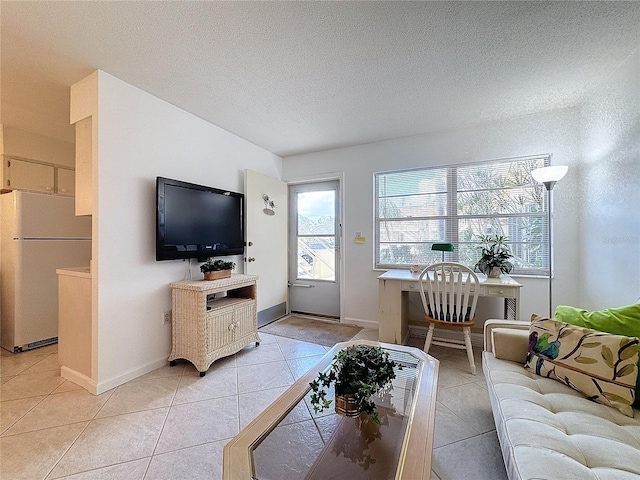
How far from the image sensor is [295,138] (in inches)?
130

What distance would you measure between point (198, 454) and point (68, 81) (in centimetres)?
280

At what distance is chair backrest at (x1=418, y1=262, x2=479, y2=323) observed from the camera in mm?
2277

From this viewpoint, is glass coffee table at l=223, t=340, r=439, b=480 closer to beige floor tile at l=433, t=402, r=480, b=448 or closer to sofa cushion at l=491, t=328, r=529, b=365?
beige floor tile at l=433, t=402, r=480, b=448

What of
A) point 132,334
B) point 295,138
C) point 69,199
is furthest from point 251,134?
point 132,334

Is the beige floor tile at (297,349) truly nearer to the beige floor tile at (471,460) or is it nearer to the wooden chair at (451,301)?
the wooden chair at (451,301)

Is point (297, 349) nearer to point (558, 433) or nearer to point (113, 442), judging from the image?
point (113, 442)

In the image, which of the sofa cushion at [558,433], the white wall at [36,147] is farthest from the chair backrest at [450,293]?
the white wall at [36,147]

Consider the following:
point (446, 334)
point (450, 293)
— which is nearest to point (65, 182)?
point (450, 293)

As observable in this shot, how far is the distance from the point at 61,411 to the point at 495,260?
3.62 metres

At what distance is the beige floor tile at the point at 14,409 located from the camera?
1.60m

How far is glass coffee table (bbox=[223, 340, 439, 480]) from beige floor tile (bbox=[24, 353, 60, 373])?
239 centimetres

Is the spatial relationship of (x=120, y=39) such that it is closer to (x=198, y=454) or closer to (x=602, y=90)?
(x=198, y=454)

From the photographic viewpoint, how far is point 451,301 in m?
2.30

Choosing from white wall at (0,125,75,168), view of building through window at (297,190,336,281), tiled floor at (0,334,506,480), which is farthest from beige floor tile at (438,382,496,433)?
white wall at (0,125,75,168)
